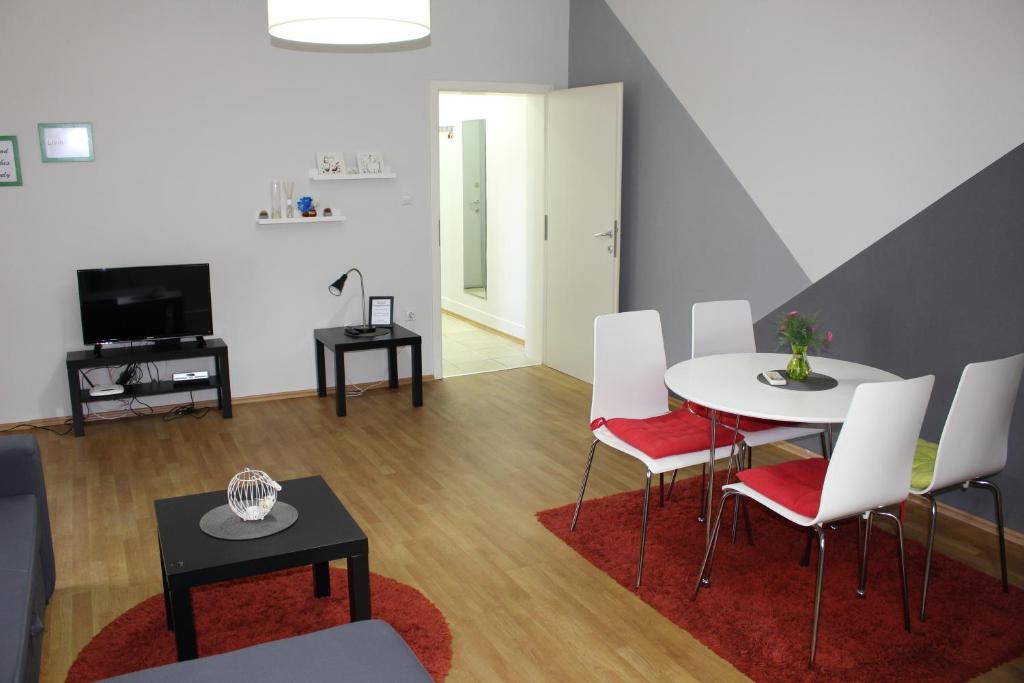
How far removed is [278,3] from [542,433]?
128 inches

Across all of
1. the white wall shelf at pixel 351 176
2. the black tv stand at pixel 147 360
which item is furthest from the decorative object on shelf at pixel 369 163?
the black tv stand at pixel 147 360

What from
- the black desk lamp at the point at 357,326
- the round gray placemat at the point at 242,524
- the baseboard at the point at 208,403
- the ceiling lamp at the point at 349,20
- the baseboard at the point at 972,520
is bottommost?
the baseboard at the point at 972,520

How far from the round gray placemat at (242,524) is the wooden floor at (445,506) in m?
0.63

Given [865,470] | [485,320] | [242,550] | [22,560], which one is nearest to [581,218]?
[485,320]

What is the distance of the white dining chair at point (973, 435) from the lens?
9.11ft

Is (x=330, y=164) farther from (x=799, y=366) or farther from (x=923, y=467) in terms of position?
(x=923, y=467)

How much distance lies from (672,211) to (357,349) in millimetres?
2138

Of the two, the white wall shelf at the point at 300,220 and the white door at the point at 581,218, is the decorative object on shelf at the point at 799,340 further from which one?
the white wall shelf at the point at 300,220

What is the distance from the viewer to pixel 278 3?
2092 millimetres

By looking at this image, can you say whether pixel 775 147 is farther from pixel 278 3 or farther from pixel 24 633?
pixel 24 633

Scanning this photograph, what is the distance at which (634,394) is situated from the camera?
367cm

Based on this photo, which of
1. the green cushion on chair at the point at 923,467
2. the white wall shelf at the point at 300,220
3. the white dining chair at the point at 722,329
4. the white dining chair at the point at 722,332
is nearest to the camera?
the green cushion on chair at the point at 923,467

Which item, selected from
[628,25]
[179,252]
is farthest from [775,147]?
[179,252]

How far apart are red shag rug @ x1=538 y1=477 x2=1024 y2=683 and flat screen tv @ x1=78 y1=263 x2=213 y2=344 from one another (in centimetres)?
266
